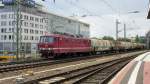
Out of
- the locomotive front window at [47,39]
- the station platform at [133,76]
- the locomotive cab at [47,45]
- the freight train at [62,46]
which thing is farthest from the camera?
the locomotive front window at [47,39]

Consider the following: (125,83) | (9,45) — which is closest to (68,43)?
(125,83)

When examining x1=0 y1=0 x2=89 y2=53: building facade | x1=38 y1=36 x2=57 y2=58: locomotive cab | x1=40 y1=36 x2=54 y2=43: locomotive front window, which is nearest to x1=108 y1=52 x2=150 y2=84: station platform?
x1=38 y1=36 x2=57 y2=58: locomotive cab

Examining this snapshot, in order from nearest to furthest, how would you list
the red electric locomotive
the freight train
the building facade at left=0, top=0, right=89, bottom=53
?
the red electric locomotive < the freight train < the building facade at left=0, top=0, right=89, bottom=53

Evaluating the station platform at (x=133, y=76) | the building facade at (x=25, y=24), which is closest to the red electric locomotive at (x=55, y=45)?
the station platform at (x=133, y=76)

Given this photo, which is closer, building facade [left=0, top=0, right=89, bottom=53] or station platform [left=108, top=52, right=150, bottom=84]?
station platform [left=108, top=52, right=150, bottom=84]

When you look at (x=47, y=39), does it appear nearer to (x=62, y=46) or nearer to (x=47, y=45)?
(x=47, y=45)

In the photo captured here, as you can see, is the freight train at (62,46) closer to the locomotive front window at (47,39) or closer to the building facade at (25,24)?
the locomotive front window at (47,39)

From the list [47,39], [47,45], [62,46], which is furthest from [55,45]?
[62,46]

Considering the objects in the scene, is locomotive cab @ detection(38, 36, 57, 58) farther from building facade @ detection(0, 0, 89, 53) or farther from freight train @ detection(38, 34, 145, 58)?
building facade @ detection(0, 0, 89, 53)

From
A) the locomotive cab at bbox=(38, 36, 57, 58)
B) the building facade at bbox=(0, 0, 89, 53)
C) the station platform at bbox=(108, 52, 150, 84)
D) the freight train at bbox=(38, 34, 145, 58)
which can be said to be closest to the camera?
the station platform at bbox=(108, 52, 150, 84)

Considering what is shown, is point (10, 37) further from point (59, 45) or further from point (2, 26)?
point (59, 45)

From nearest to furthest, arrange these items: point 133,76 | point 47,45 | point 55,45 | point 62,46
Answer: point 133,76 → point 55,45 → point 47,45 → point 62,46

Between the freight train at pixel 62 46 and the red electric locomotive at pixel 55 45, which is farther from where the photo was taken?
the freight train at pixel 62 46

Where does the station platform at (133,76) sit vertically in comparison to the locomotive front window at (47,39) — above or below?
below
